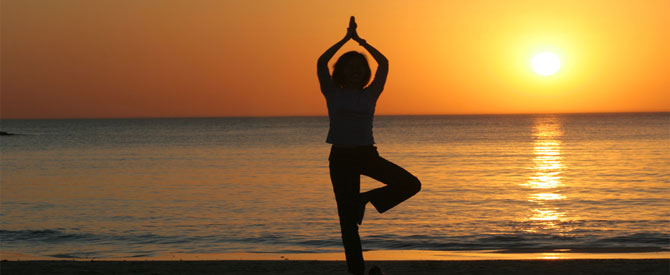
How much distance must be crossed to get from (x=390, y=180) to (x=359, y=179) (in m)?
0.27

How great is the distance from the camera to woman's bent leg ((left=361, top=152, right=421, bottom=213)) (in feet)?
22.3

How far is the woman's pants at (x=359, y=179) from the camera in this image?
22.2 feet

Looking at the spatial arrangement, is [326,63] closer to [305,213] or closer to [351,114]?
[351,114]

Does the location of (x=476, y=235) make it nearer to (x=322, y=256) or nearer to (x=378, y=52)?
(x=322, y=256)

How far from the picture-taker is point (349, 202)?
698cm

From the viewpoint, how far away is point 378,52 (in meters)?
6.83
